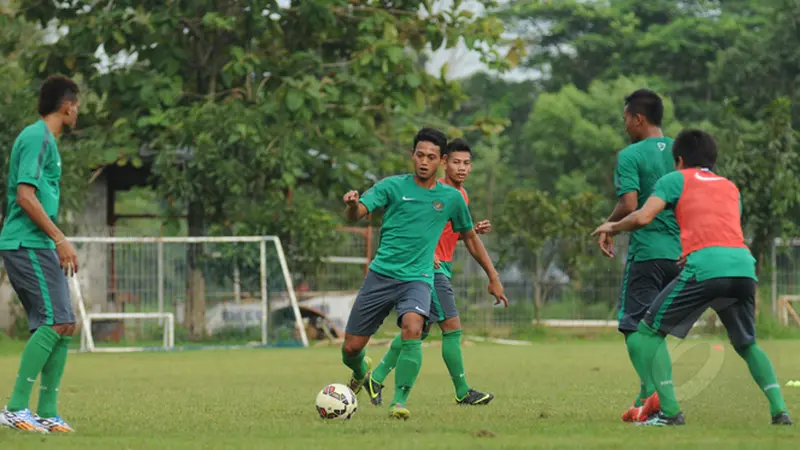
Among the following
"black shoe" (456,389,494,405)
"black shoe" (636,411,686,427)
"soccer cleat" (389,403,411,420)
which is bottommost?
"black shoe" (456,389,494,405)

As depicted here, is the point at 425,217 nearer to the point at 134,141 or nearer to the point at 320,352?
the point at 320,352

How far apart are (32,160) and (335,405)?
246 cm

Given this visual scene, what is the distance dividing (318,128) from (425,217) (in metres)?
14.8

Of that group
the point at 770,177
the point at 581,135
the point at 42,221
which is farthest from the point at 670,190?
the point at 581,135

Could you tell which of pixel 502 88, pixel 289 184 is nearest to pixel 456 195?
pixel 289 184

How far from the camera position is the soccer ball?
8812 mm

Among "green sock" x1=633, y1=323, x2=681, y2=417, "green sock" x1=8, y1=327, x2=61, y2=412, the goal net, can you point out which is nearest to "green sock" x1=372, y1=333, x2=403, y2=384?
"green sock" x1=633, y1=323, x2=681, y2=417

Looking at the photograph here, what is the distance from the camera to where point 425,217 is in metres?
9.20

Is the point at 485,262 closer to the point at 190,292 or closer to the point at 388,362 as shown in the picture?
the point at 388,362

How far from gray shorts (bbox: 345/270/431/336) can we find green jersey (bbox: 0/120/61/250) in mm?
2186

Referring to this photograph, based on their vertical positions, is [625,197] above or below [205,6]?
below

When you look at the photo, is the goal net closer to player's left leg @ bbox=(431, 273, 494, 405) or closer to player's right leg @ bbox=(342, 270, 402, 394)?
player's left leg @ bbox=(431, 273, 494, 405)

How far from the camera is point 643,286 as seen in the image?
877 centimetres

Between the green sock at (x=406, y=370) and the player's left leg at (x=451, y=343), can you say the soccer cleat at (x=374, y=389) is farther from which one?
the green sock at (x=406, y=370)
